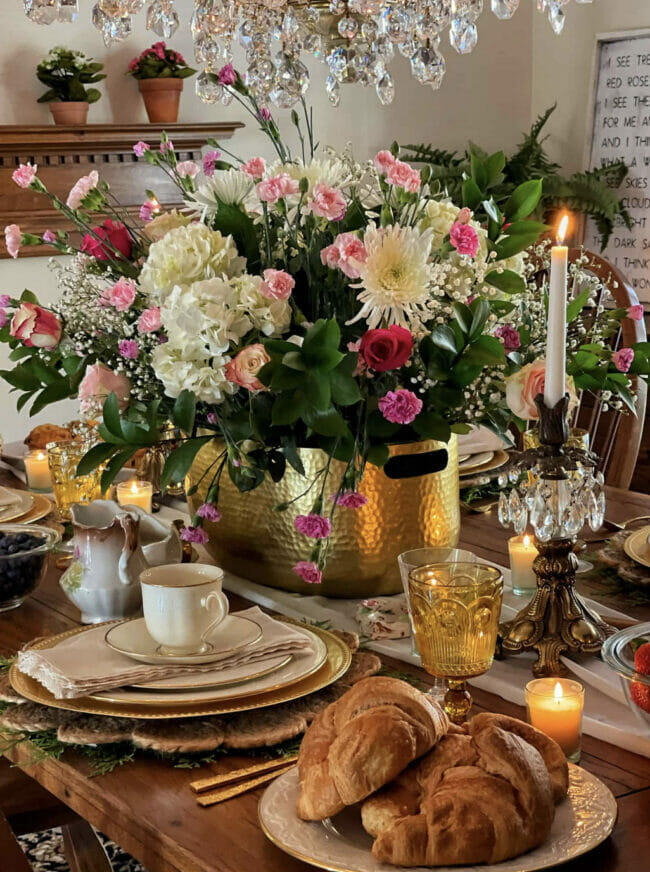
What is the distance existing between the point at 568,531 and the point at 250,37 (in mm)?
1792

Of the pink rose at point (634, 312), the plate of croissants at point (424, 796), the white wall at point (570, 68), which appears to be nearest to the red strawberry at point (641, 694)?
the plate of croissants at point (424, 796)

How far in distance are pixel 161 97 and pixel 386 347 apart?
258 cm

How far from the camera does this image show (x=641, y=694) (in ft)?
3.15

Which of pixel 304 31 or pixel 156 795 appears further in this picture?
pixel 304 31

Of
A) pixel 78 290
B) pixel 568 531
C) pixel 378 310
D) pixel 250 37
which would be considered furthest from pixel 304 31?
pixel 568 531

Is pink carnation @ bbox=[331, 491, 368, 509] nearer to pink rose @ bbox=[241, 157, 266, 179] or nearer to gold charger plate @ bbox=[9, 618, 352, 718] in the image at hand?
gold charger plate @ bbox=[9, 618, 352, 718]

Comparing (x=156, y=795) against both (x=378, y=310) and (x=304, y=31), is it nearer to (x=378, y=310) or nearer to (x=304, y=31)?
(x=378, y=310)

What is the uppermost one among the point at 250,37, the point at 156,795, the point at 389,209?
the point at 250,37

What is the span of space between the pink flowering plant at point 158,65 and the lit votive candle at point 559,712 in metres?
2.94

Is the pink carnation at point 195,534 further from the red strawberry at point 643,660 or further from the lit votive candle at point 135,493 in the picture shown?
the red strawberry at point 643,660

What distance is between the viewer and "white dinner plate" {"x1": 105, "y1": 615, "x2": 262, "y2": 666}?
1.10 metres

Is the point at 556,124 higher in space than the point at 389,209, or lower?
higher

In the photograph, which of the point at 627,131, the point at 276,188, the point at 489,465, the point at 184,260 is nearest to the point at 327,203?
the point at 276,188

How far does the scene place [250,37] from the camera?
2.58m
